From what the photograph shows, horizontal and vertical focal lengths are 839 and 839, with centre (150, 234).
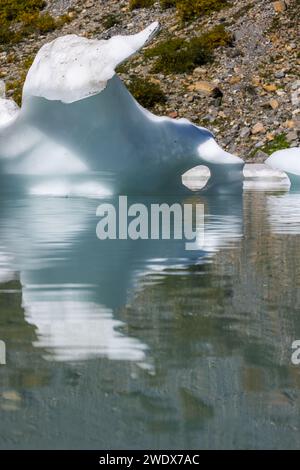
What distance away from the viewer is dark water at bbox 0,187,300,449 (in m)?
2.32

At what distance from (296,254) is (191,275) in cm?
134

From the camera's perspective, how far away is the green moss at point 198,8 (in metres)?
31.3

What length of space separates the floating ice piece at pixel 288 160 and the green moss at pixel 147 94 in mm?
9321

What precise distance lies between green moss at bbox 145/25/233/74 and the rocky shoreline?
0.91 ft

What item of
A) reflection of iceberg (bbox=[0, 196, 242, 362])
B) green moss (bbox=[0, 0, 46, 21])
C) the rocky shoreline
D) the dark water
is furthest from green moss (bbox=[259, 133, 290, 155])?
green moss (bbox=[0, 0, 46, 21])

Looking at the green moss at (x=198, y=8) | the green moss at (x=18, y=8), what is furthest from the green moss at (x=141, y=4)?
the green moss at (x=18, y=8)

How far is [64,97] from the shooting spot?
31.3ft

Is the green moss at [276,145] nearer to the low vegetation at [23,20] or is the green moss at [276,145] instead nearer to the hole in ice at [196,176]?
the hole in ice at [196,176]

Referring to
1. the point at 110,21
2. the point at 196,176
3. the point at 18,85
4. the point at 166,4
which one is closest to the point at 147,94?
the point at 18,85

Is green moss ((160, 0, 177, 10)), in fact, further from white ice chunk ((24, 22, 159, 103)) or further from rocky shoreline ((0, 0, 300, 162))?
white ice chunk ((24, 22, 159, 103))

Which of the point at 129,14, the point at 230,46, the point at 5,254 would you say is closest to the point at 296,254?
the point at 5,254

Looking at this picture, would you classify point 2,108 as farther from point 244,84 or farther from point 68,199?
point 244,84

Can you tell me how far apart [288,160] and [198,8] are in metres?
16.7

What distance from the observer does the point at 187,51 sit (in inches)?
1097
